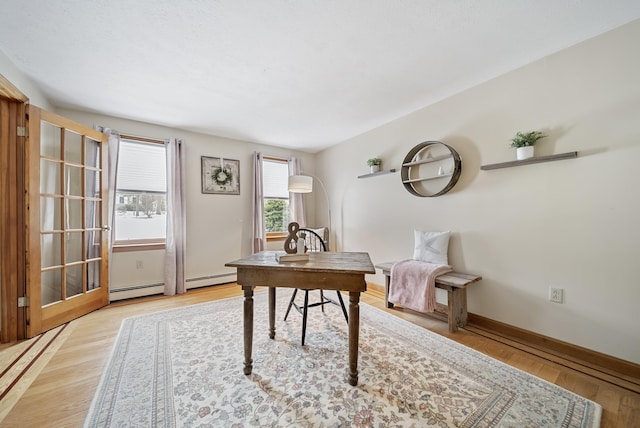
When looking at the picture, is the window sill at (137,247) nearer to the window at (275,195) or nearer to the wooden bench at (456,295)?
the window at (275,195)

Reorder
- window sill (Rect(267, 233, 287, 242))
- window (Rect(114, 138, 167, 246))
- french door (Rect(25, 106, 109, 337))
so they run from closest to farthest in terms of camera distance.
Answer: french door (Rect(25, 106, 109, 337)) < window (Rect(114, 138, 167, 246)) < window sill (Rect(267, 233, 287, 242))

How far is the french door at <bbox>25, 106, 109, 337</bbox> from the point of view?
2221mm

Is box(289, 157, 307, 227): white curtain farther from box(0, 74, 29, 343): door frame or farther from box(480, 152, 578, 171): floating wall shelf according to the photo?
box(0, 74, 29, 343): door frame

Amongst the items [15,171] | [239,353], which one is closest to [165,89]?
[15,171]

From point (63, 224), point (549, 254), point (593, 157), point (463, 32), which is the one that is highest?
point (463, 32)

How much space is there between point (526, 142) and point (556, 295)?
1282 millimetres

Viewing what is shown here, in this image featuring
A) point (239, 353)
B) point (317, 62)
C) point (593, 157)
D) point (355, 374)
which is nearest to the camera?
point (355, 374)

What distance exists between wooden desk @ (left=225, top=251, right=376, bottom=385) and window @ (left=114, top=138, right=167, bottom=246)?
2513 mm

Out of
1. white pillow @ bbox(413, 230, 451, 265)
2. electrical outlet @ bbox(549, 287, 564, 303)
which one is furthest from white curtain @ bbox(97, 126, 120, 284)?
electrical outlet @ bbox(549, 287, 564, 303)

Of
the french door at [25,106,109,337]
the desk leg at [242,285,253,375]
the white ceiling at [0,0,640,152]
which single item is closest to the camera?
the white ceiling at [0,0,640,152]

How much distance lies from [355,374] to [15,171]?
331 centimetres

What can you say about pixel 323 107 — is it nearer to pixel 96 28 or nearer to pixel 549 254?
pixel 96 28

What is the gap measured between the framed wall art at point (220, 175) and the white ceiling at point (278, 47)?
1.06 meters

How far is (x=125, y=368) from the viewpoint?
1737 mm
